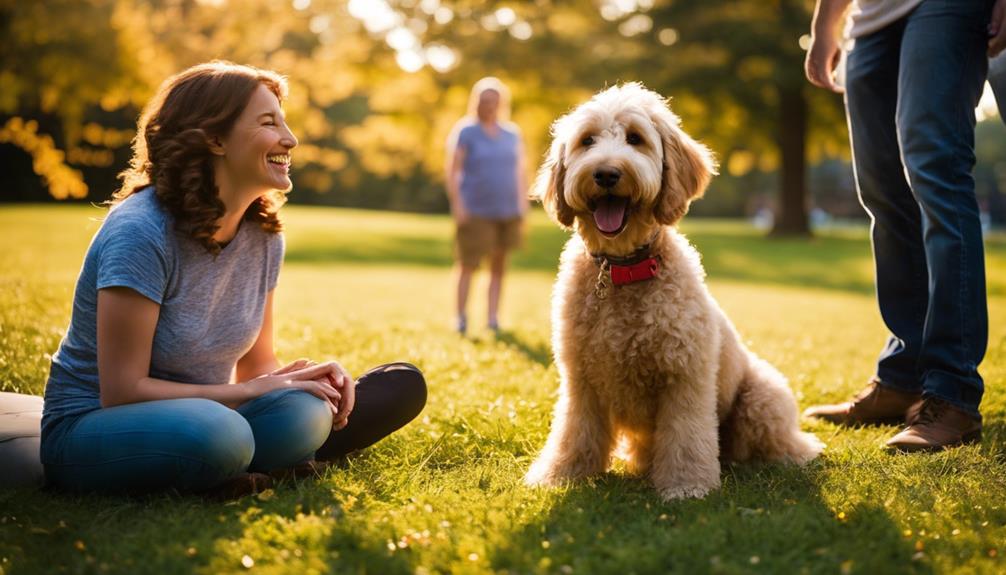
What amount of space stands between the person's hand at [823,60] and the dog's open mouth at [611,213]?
2005mm

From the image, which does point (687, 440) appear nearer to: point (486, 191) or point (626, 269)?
point (626, 269)

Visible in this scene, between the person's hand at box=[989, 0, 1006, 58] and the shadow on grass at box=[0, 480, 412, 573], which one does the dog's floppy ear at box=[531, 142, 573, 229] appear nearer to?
the shadow on grass at box=[0, 480, 412, 573]

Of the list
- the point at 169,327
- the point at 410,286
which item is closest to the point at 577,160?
the point at 169,327

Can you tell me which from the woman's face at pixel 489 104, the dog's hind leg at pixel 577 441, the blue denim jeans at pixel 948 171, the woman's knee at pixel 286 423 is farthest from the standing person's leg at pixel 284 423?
the woman's face at pixel 489 104

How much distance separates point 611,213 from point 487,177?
549cm

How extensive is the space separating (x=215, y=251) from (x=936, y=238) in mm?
3252

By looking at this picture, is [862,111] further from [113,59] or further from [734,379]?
[113,59]

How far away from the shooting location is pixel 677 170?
3.53 m

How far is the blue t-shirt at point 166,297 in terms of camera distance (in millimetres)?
2953

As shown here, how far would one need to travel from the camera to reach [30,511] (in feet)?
9.58

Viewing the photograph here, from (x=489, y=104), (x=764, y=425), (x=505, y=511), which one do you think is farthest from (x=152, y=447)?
(x=489, y=104)

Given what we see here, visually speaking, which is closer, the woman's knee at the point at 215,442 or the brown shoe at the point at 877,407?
the woman's knee at the point at 215,442

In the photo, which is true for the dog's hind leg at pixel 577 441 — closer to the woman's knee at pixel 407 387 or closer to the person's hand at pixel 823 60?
the woman's knee at pixel 407 387

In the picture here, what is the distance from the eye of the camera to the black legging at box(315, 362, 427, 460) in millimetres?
3678
